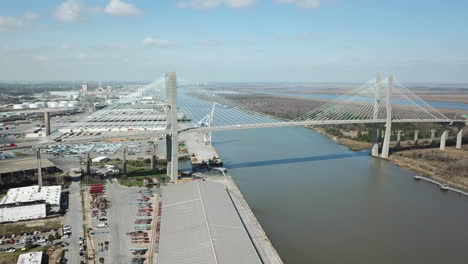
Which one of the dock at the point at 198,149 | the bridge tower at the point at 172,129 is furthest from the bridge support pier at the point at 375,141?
the bridge tower at the point at 172,129

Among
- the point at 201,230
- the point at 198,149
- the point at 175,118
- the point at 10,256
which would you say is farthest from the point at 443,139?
the point at 10,256

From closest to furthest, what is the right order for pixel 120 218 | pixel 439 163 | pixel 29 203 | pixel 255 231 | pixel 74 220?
pixel 255 231, pixel 74 220, pixel 120 218, pixel 29 203, pixel 439 163

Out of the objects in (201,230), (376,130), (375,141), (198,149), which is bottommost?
(198,149)

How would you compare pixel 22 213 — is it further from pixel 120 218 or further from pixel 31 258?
pixel 31 258

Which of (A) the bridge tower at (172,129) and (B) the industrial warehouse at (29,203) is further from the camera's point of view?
(A) the bridge tower at (172,129)

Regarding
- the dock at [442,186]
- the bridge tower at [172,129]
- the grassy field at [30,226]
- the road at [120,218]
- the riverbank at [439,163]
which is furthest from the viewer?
the riverbank at [439,163]

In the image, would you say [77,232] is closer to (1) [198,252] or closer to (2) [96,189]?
(2) [96,189]

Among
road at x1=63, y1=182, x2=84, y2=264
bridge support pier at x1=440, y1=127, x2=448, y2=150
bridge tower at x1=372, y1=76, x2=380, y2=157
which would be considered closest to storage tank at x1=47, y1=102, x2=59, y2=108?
road at x1=63, y1=182, x2=84, y2=264

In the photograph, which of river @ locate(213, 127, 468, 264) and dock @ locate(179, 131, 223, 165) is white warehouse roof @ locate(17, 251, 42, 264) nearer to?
river @ locate(213, 127, 468, 264)

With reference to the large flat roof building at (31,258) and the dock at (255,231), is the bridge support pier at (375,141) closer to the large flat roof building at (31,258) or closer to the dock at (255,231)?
the dock at (255,231)
